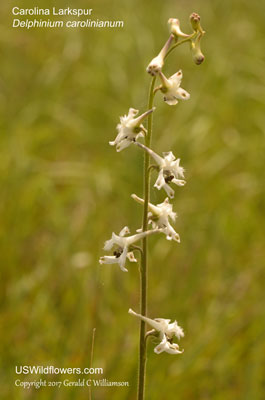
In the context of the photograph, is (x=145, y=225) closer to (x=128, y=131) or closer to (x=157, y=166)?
(x=157, y=166)

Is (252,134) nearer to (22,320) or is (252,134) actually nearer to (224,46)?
(224,46)

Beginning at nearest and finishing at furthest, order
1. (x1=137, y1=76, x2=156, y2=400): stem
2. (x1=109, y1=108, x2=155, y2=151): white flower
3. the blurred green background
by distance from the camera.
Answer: (x1=137, y1=76, x2=156, y2=400): stem → (x1=109, y1=108, x2=155, y2=151): white flower → the blurred green background

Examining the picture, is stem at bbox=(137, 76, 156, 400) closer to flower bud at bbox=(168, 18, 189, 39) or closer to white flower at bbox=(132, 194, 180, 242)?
white flower at bbox=(132, 194, 180, 242)

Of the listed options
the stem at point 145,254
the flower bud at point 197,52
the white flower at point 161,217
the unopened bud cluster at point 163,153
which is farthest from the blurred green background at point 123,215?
the flower bud at point 197,52

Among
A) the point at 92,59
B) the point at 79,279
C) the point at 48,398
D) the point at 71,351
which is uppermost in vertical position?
the point at 92,59

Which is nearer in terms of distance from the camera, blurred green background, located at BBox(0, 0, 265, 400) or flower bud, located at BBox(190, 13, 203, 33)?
flower bud, located at BBox(190, 13, 203, 33)

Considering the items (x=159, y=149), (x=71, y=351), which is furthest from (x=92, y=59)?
(x=71, y=351)

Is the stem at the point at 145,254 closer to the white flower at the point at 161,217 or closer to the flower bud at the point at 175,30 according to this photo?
the white flower at the point at 161,217

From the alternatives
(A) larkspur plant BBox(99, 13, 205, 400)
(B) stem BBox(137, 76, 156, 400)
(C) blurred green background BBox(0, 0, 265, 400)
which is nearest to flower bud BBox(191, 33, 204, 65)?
(A) larkspur plant BBox(99, 13, 205, 400)
